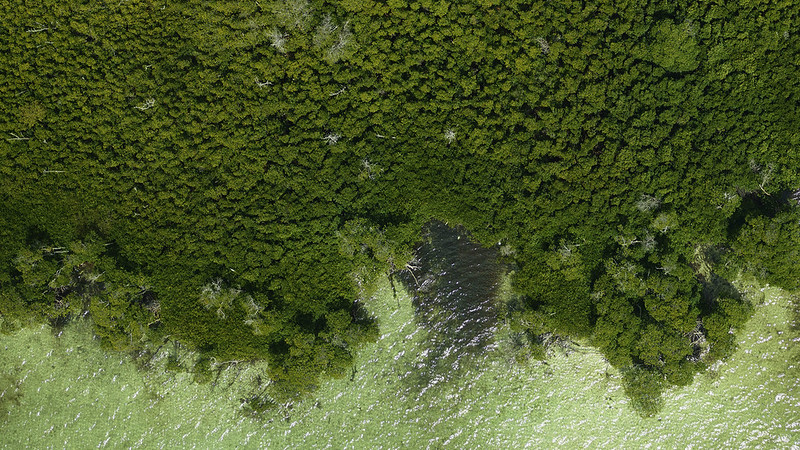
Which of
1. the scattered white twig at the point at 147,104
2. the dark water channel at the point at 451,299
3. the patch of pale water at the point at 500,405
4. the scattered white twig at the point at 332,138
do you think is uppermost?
the scattered white twig at the point at 147,104

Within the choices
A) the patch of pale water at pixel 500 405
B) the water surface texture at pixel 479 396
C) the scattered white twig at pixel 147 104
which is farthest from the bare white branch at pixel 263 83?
the patch of pale water at pixel 500 405

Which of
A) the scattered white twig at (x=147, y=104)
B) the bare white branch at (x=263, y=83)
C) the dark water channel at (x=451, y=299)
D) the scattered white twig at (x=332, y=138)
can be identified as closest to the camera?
the scattered white twig at (x=332, y=138)

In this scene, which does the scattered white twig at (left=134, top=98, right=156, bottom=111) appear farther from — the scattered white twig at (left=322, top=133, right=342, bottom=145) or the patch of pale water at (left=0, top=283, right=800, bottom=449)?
the patch of pale water at (left=0, top=283, right=800, bottom=449)

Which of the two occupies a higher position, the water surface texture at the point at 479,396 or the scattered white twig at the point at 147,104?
the scattered white twig at the point at 147,104

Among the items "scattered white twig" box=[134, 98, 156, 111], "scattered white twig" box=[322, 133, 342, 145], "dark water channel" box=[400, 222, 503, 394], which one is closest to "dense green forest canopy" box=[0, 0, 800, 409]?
"scattered white twig" box=[322, 133, 342, 145]

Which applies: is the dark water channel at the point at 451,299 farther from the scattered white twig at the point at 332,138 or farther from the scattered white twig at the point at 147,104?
the scattered white twig at the point at 147,104

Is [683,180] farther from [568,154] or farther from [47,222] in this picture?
[47,222]

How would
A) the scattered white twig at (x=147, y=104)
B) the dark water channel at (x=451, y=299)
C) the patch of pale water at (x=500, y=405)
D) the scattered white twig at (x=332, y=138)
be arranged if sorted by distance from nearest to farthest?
the scattered white twig at (x=332, y=138) → the scattered white twig at (x=147, y=104) → the patch of pale water at (x=500, y=405) → the dark water channel at (x=451, y=299)

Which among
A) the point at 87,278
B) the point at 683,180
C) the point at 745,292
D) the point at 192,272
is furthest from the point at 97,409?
the point at 745,292
